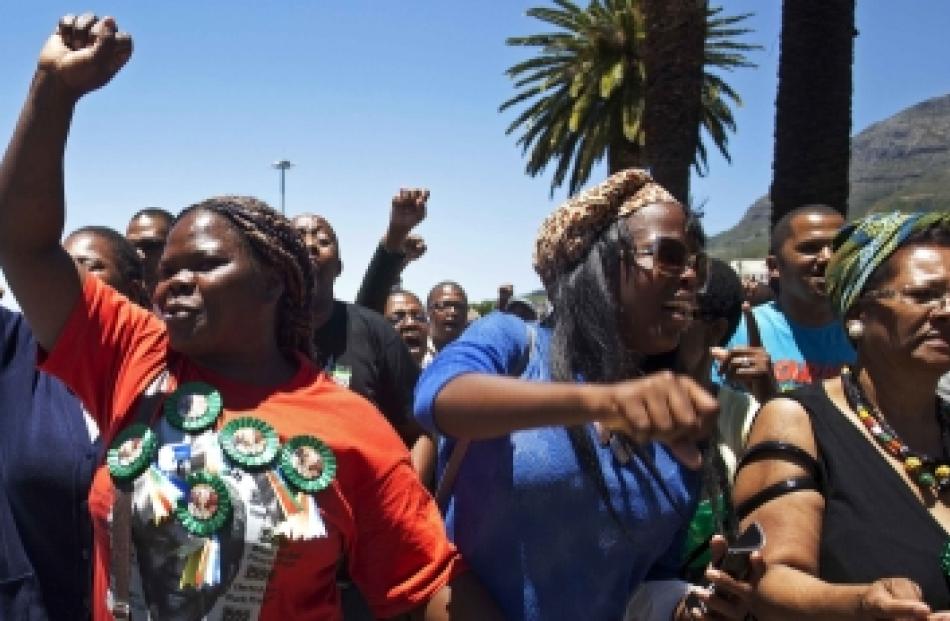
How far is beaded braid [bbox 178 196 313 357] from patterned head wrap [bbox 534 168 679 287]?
1.89ft

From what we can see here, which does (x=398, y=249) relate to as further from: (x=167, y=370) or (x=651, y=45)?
(x=651, y=45)

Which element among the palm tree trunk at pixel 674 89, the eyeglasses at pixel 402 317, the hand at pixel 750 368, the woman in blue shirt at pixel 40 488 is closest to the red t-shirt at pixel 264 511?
the woman in blue shirt at pixel 40 488

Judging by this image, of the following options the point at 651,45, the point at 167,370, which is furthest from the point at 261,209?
the point at 651,45

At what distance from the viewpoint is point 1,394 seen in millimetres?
2734

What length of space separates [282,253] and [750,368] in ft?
5.64

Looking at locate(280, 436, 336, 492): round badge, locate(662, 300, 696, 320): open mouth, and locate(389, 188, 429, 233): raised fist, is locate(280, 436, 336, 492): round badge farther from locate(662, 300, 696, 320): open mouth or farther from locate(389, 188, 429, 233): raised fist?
locate(389, 188, 429, 233): raised fist

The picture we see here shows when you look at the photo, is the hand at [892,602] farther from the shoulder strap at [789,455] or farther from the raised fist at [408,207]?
the raised fist at [408,207]

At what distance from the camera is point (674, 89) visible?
35.6 feet

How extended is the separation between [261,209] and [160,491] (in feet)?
2.29

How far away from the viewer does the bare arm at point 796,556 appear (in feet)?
6.72

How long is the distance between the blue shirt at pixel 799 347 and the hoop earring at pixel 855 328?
57.7 inches

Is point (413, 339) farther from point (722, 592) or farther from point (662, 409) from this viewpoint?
point (662, 409)

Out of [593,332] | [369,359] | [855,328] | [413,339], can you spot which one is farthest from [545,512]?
[413,339]

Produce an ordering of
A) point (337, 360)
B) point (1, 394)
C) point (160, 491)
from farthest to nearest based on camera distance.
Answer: point (337, 360)
point (1, 394)
point (160, 491)
